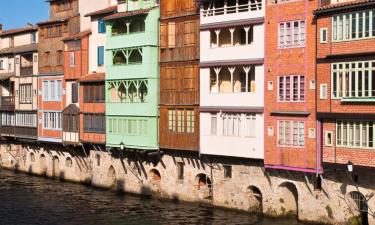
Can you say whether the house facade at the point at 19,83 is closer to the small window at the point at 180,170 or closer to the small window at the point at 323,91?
the small window at the point at 180,170

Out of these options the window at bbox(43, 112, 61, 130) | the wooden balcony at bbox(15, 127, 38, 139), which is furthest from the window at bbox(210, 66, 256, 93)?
the wooden balcony at bbox(15, 127, 38, 139)

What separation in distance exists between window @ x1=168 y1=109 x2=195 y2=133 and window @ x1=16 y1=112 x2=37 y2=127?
81.8ft

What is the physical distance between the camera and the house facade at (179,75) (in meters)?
49.2

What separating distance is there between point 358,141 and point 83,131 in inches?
1254

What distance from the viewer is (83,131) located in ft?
202

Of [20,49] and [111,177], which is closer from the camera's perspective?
[111,177]

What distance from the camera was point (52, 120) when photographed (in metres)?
67.7

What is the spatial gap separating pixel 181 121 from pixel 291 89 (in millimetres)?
11661

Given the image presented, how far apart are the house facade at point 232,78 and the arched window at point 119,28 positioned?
10816mm

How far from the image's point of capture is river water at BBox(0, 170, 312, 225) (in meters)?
44.4

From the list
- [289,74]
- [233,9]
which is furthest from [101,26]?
[289,74]

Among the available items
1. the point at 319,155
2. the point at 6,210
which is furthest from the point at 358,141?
the point at 6,210

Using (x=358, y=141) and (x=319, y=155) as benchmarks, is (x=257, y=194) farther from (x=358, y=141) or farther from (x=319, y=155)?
(x=358, y=141)

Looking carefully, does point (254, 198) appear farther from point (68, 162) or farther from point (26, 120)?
point (26, 120)
